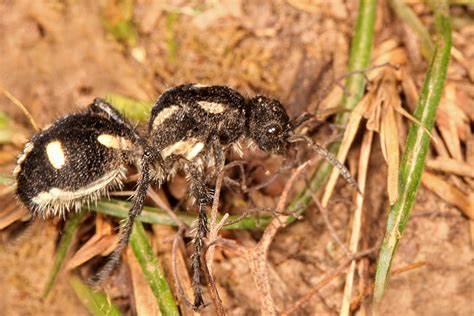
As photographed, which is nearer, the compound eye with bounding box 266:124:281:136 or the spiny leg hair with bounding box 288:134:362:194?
the spiny leg hair with bounding box 288:134:362:194

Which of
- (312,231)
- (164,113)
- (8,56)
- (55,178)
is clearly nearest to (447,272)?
(312,231)

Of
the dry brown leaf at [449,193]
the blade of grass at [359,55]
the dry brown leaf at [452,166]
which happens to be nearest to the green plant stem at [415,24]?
the blade of grass at [359,55]

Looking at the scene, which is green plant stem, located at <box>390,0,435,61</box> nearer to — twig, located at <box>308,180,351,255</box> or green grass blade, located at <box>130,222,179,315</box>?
twig, located at <box>308,180,351,255</box>

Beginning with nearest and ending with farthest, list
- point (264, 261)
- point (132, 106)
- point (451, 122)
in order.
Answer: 1. point (264, 261)
2. point (451, 122)
3. point (132, 106)

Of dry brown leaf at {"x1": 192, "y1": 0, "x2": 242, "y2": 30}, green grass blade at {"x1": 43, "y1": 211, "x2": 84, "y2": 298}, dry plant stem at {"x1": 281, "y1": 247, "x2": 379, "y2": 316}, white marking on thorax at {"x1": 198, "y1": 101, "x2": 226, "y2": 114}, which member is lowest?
dry plant stem at {"x1": 281, "y1": 247, "x2": 379, "y2": 316}

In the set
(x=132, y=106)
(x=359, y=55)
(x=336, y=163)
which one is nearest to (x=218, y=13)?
(x=132, y=106)

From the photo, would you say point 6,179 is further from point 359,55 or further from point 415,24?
point 415,24

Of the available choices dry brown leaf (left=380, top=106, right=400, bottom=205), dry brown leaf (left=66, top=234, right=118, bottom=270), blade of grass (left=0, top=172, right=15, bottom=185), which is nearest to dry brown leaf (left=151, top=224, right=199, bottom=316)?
dry brown leaf (left=66, top=234, right=118, bottom=270)
